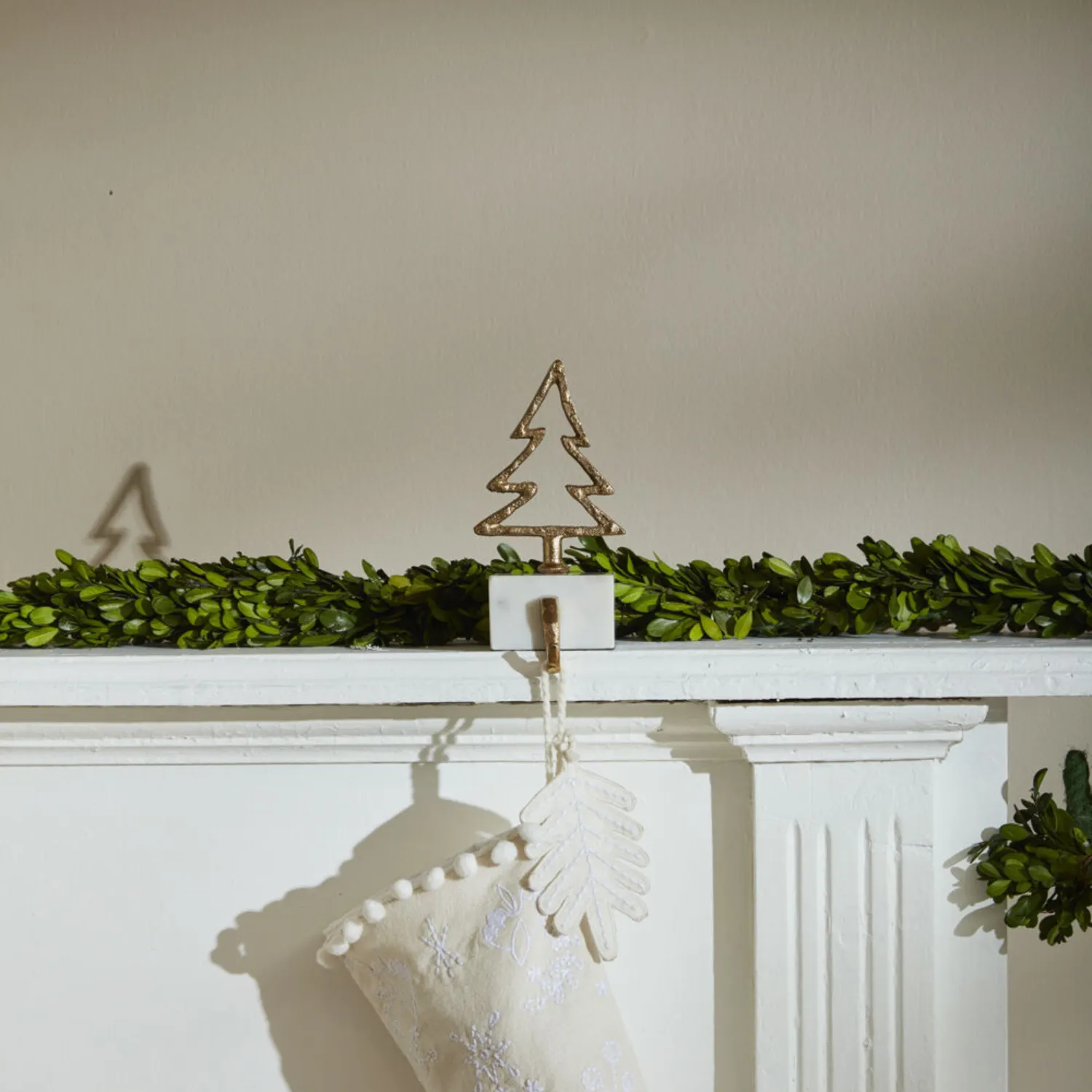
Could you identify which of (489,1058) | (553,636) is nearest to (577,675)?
(553,636)

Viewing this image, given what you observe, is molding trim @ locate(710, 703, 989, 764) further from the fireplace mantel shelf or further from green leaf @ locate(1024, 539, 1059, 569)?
green leaf @ locate(1024, 539, 1059, 569)

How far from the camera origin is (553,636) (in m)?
0.65

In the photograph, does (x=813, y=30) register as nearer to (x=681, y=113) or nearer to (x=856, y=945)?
(x=681, y=113)

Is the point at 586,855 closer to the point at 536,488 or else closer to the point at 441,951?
the point at 441,951

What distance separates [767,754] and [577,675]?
0.49ft

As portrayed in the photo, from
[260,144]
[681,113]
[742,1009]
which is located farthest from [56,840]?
[681,113]

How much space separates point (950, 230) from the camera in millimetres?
1303

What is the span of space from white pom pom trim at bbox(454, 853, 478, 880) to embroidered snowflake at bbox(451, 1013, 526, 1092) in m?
0.09

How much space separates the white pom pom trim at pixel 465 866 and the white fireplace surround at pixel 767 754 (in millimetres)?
85

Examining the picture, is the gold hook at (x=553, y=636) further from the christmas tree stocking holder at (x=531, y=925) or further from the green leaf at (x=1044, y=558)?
the green leaf at (x=1044, y=558)

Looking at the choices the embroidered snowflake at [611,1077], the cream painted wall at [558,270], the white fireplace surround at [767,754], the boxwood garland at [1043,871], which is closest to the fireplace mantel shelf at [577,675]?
the white fireplace surround at [767,754]

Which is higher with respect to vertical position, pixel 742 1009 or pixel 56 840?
pixel 56 840

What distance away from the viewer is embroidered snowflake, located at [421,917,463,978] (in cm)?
65

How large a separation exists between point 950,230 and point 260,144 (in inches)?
37.0
